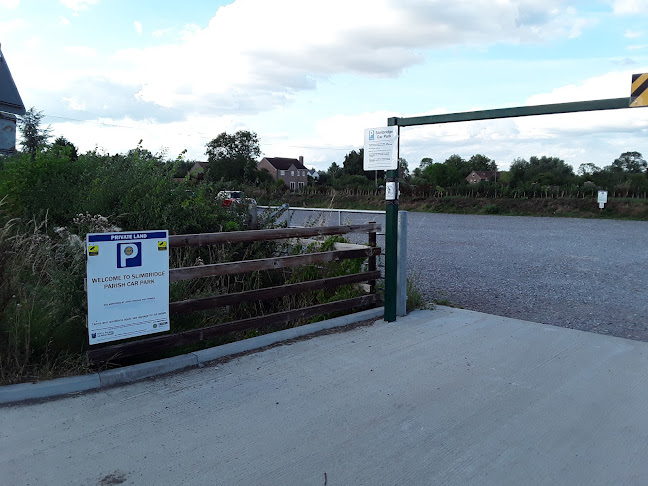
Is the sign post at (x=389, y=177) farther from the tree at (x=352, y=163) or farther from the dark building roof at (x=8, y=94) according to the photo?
the tree at (x=352, y=163)

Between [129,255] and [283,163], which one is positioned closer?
[129,255]

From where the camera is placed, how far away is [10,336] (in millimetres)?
4543

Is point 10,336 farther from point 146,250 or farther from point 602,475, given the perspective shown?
point 602,475

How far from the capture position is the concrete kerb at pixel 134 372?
422 centimetres

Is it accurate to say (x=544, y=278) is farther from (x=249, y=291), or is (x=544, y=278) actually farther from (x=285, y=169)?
(x=285, y=169)

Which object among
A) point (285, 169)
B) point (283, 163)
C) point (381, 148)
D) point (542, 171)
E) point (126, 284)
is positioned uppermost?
point (283, 163)

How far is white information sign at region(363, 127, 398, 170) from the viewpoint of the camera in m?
6.54

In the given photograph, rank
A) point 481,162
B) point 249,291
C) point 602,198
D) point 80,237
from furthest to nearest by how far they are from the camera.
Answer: point 481,162
point 602,198
point 80,237
point 249,291

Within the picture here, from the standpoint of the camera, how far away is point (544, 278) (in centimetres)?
1091

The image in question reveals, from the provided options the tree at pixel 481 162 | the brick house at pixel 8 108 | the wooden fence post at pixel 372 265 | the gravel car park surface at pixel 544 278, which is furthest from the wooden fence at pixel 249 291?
the tree at pixel 481 162

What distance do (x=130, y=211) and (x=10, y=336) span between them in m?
3.45

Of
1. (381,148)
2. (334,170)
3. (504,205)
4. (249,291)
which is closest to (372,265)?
(381,148)

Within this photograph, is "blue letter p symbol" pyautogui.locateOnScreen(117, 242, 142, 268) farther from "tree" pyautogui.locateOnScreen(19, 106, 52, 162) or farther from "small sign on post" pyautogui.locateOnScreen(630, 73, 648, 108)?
"tree" pyautogui.locateOnScreen(19, 106, 52, 162)

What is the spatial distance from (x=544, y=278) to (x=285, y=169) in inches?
3564
